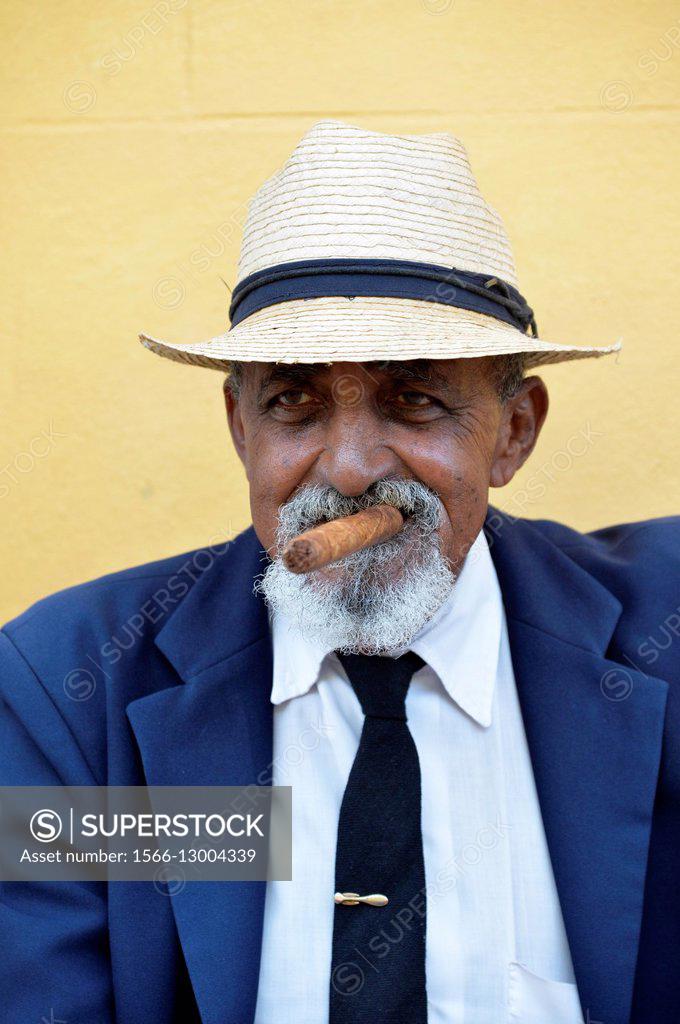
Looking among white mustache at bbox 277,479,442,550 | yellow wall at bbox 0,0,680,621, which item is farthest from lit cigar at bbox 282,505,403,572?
yellow wall at bbox 0,0,680,621

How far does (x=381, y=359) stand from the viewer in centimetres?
182

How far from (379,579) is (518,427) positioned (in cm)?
58

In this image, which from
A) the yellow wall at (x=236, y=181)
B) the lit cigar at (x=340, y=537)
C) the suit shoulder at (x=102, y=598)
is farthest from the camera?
the yellow wall at (x=236, y=181)

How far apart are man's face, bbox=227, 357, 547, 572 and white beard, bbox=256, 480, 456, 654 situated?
33 millimetres

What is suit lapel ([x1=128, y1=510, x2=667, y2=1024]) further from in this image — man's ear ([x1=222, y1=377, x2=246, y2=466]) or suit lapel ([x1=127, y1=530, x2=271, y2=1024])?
man's ear ([x1=222, y1=377, x2=246, y2=466])

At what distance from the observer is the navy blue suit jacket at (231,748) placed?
6.30 ft

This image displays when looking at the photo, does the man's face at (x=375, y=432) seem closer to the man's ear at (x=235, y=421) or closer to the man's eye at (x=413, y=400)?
the man's eye at (x=413, y=400)

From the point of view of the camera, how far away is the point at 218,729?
2.10 meters

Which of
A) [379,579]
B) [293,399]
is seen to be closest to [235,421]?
[293,399]

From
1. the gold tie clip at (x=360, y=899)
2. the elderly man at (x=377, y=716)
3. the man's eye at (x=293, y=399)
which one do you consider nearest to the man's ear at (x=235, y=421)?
the elderly man at (x=377, y=716)

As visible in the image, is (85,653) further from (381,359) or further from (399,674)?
(381,359)

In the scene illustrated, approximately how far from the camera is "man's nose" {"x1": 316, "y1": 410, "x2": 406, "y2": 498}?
1.90m

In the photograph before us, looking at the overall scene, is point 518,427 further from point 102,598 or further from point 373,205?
point 102,598

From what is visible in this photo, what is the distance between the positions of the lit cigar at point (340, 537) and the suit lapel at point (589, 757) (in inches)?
20.3
